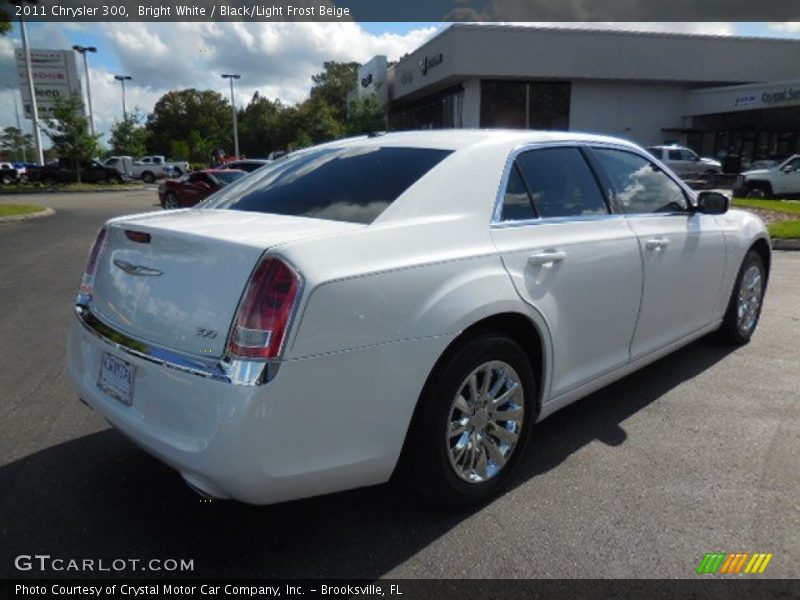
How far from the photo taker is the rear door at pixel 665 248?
12.3 feet

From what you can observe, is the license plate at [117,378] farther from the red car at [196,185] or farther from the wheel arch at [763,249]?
the red car at [196,185]

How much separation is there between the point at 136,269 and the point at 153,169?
46879mm

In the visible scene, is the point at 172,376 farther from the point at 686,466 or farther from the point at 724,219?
the point at 724,219

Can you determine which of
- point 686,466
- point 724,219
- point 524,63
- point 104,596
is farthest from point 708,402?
point 524,63

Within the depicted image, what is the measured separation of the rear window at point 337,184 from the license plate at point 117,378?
945 millimetres

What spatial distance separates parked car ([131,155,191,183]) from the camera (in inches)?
1773

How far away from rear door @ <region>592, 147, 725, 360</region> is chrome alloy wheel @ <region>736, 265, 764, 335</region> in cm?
65

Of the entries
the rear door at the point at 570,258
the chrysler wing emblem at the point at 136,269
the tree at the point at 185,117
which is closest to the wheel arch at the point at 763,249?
the rear door at the point at 570,258

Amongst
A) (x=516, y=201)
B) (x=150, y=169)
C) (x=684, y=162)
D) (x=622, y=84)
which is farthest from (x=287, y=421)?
(x=150, y=169)

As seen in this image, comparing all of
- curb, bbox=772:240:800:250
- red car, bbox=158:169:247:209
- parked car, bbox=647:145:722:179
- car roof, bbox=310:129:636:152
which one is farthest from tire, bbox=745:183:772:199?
car roof, bbox=310:129:636:152

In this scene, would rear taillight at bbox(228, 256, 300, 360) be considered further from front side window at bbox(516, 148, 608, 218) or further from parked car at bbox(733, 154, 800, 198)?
parked car at bbox(733, 154, 800, 198)

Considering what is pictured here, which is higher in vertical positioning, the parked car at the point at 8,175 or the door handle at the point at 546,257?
the door handle at the point at 546,257

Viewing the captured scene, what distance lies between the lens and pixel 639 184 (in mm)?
4004

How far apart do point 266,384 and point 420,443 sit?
2.52 feet
